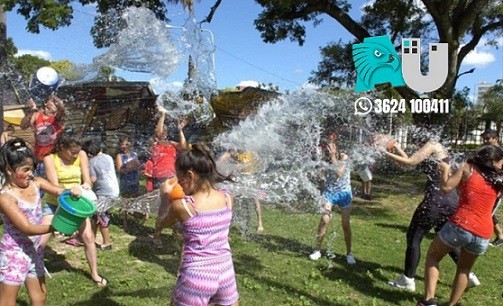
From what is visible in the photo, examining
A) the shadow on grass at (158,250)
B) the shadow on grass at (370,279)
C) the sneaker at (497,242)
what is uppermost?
the shadow on grass at (158,250)

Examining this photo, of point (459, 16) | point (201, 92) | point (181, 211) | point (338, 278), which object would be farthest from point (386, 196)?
point (181, 211)

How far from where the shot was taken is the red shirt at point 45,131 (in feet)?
19.1

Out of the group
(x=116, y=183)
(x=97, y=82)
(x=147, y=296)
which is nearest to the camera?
(x=147, y=296)

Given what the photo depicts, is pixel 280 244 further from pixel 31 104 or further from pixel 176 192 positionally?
pixel 176 192

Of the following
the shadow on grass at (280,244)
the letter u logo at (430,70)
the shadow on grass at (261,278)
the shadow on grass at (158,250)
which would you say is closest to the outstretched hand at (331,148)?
the shadow on grass at (280,244)

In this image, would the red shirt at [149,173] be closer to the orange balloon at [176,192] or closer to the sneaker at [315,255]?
the sneaker at [315,255]

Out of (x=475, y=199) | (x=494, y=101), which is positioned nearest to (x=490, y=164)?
(x=475, y=199)

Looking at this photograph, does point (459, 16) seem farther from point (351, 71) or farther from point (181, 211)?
point (181, 211)

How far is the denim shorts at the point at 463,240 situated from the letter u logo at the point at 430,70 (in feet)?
34.1

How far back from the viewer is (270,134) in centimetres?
588

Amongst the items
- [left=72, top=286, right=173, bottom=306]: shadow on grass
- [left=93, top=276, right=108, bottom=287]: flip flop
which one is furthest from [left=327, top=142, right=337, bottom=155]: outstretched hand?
[left=93, top=276, right=108, bottom=287]: flip flop

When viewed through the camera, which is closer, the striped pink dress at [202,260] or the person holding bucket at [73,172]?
the striped pink dress at [202,260]

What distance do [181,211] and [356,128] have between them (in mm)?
4129

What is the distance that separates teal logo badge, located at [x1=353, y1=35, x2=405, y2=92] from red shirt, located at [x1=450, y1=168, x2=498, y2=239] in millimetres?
8937
